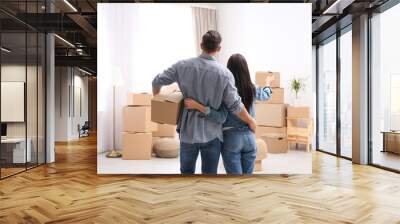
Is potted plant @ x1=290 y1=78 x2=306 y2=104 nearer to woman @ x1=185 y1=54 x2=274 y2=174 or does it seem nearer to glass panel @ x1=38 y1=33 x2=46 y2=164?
woman @ x1=185 y1=54 x2=274 y2=174

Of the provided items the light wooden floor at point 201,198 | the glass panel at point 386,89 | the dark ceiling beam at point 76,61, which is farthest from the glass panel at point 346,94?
the dark ceiling beam at point 76,61

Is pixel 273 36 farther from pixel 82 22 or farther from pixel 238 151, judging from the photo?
pixel 82 22

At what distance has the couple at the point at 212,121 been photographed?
468cm

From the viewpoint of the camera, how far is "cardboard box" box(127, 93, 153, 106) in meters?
5.26

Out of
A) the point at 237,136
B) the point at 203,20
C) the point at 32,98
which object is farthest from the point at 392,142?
the point at 32,98

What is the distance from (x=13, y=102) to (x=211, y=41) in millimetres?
3359

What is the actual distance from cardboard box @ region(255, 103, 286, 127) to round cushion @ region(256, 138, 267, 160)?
0.24m

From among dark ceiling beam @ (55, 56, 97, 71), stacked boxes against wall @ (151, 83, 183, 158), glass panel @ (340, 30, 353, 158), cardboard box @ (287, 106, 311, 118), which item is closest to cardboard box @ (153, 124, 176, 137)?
stacked boxes against wall @ (151, 83, 183, 158)

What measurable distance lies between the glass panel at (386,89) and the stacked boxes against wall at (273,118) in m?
2.09

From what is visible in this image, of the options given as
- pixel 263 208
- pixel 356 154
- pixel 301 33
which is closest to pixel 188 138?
pixel 263 208

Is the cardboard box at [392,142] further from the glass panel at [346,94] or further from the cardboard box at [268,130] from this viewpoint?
the cardboard box at [268,130]

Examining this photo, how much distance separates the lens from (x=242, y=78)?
16.6 ft

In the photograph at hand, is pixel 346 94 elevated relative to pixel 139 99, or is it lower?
elevated

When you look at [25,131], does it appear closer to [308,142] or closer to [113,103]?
[113,103]
